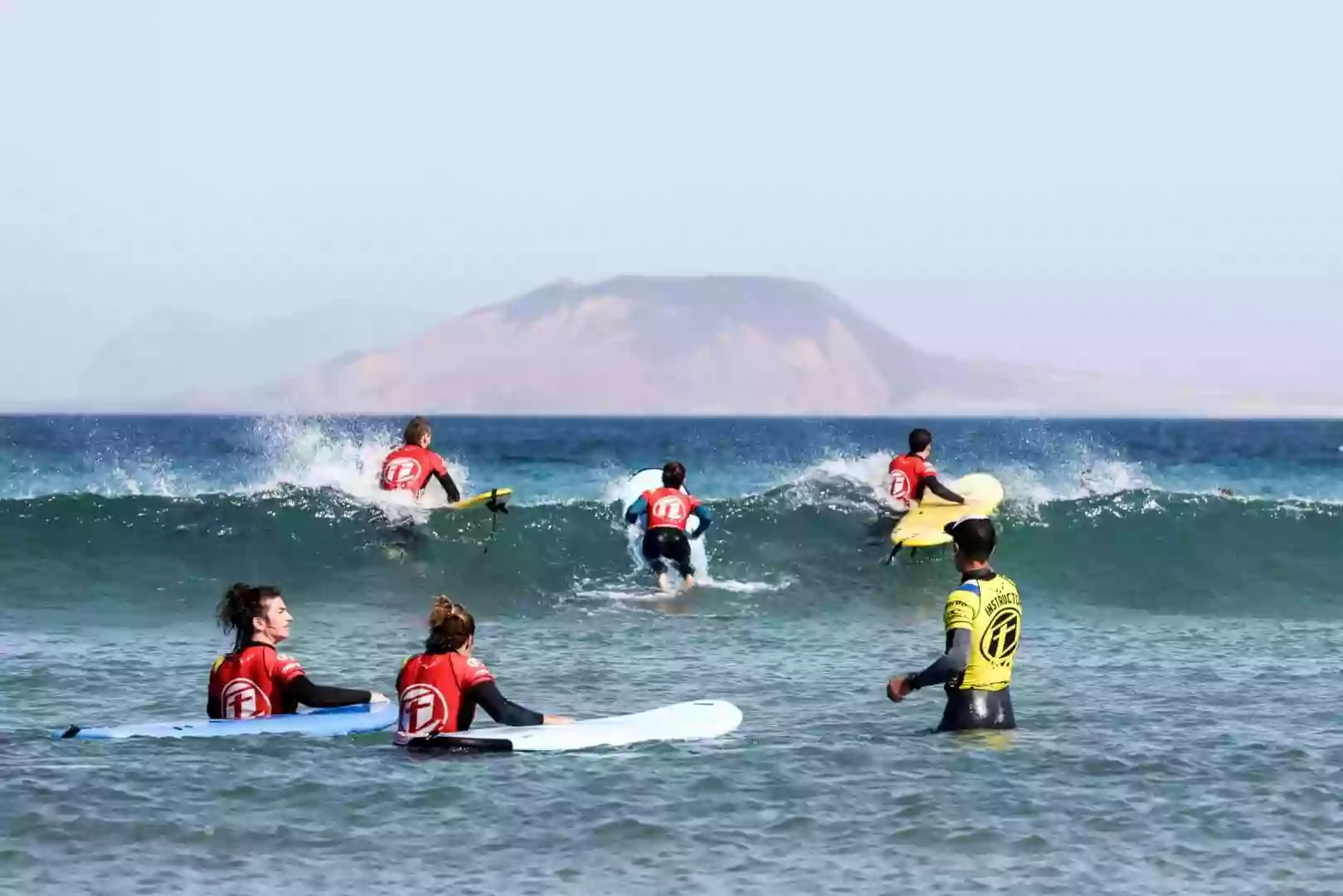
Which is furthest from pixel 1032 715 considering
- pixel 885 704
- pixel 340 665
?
pixel 340 665

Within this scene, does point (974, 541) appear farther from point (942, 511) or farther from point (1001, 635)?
point (942, 511)

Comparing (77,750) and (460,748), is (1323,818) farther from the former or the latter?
(77,750)

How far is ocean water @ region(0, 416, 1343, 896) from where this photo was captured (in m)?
7.34

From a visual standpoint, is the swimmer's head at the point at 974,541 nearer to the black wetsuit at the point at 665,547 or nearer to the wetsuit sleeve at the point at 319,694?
the wetsuit sleeve at the point at 319,694

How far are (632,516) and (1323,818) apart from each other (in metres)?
9.93

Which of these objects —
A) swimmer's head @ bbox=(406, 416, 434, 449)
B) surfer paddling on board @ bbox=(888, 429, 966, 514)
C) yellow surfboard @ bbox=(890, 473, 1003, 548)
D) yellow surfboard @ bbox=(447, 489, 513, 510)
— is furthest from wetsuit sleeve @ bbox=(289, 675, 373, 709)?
yellow surfboard @ bbox=(890, 473, 1003, 548)

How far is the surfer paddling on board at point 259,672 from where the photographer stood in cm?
928

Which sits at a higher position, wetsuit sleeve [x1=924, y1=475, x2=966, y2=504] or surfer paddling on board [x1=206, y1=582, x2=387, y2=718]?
wetsuit sleeve [x1=924, y1=475, x2=966, y2=504]

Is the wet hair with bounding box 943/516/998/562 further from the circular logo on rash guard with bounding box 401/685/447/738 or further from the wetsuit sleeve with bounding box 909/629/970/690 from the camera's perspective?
the circular logo on rash guard with bounding box 401/685/447/738

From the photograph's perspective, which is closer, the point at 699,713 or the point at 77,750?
the point at 77,750

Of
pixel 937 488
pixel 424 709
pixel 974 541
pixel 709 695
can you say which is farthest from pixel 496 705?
pixel 937 488

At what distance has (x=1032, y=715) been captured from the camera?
10.4 m

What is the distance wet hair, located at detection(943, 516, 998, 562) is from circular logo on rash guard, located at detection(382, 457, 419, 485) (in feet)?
33.6

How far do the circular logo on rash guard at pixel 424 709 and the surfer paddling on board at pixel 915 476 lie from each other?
10.1 m
